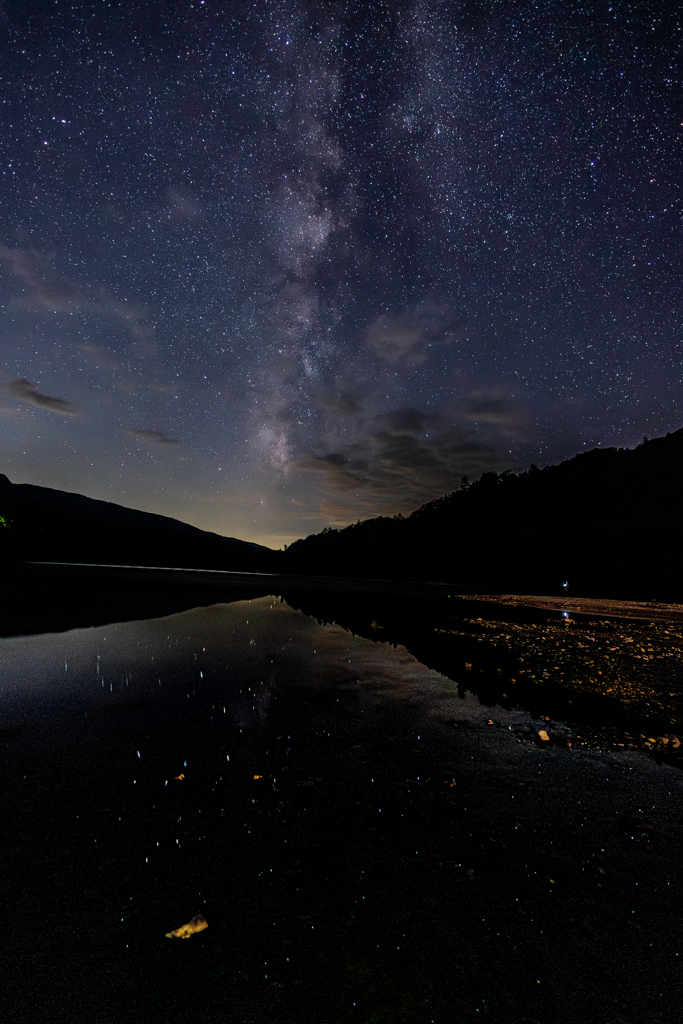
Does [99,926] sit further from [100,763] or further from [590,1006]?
[590,1006]

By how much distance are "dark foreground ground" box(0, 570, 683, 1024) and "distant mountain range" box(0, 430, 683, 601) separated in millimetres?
54754

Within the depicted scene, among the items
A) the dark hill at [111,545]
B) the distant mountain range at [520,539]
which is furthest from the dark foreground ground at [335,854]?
the dark hill at [111,545]

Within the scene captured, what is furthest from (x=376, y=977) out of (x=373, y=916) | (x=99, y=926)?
(x=99, y=926)

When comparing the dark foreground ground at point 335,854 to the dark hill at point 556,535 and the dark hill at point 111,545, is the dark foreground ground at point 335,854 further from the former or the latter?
the dark hill at point 111,545

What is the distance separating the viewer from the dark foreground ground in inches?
106

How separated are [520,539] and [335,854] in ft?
311

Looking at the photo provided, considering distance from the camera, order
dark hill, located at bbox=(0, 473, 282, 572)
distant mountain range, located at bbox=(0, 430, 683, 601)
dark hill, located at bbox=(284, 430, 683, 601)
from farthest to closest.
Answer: dark hill, located at bbox=(0, 473, 282, 572), distant mountain range, located at bbox=(0, 430, 683, 601), dark hill, located at bbox=(284, 430, 683, 601)

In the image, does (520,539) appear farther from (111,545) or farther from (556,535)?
(111,545)

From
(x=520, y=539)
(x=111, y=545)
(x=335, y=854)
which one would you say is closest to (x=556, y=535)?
(x=520, y=539)

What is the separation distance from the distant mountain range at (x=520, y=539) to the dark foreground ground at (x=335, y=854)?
54754 millimetres

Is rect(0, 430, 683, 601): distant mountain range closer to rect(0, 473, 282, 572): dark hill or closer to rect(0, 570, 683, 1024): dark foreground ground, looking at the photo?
rect(0, 473, 282, 572): dark hill

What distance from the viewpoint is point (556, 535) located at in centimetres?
8312

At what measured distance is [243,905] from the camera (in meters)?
3.36

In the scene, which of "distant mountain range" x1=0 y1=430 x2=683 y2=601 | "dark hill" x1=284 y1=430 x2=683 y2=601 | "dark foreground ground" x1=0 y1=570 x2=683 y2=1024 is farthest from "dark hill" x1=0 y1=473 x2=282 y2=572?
"dark foreground ground" x1=0 y1=570 x2=683 y2=1024
